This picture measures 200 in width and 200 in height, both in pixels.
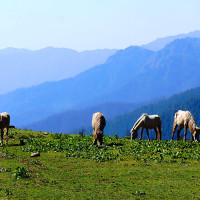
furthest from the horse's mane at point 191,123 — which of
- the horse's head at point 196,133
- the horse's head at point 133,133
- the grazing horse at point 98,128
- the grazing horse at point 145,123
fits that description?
the grazing horse at point 98,128

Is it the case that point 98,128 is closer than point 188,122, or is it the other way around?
point 98,128

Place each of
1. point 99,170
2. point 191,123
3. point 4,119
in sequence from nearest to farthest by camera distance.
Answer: point 99,170 → point 4,119 → point 191,123

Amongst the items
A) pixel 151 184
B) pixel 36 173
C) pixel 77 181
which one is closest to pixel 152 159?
pixel 151 184

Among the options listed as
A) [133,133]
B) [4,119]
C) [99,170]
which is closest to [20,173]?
[99,170]

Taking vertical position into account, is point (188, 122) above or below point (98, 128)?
above

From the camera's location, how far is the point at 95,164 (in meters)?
23.5

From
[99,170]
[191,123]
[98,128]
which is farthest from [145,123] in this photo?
[99,170]

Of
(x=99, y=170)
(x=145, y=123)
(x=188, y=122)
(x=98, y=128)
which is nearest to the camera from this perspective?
(x=99, y=170)

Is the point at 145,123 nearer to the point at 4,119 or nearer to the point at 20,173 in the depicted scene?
the point at 4,119

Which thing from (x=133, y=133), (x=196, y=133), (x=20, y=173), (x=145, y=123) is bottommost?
(x=20, y=173)

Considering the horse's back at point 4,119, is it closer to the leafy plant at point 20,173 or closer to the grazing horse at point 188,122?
the leafy plant at point 20,173

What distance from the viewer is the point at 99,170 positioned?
838 inches

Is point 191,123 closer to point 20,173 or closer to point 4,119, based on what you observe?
point 4,119

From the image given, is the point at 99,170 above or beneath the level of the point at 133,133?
beneath
